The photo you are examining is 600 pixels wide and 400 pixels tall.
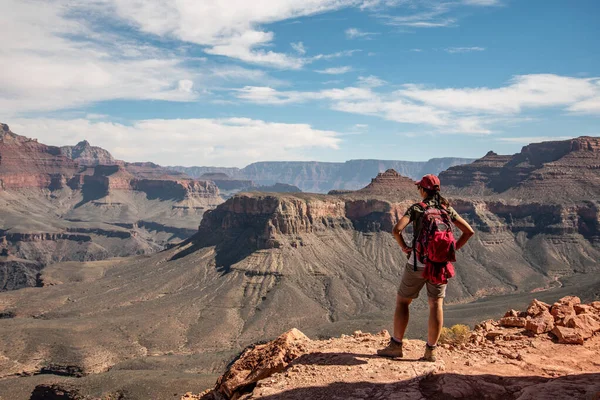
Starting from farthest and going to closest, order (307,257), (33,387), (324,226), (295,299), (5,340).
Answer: (324,226) → (307,257) → (295,299) → (5,340) → (33,387)

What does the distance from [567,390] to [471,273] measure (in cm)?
9743

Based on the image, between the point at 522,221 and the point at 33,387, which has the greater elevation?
the point at 522,221

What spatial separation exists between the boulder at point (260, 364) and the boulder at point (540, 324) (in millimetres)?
6230

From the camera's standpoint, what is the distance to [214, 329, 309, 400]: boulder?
40.0ft

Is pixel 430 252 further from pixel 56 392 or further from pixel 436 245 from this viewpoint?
pixel 56 392

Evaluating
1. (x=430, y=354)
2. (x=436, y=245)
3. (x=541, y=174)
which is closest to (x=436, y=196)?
(x=436, y=245)

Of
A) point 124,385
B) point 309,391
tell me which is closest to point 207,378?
point 124,385

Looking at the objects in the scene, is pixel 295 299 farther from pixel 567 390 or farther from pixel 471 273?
pixel 567 390

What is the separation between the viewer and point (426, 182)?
1030 centimetres

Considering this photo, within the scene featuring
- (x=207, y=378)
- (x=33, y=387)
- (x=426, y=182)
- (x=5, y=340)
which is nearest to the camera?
(x=426, y=182)

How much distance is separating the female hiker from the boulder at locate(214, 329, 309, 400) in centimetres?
331

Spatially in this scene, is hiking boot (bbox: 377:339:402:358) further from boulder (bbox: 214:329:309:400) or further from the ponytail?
the ponytail

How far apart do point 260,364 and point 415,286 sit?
5634 millimetres

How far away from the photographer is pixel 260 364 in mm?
13219
